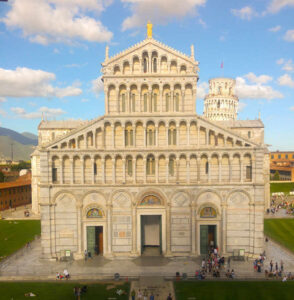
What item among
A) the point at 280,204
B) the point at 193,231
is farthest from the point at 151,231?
the point at 280,204

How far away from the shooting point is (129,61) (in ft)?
111

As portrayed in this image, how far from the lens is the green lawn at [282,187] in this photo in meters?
82.4

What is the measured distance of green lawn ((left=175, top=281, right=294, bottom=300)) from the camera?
2477 centimetres

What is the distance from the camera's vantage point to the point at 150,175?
34062mm

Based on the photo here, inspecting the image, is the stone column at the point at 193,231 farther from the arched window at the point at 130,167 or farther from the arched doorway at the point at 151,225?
the arched window at the point at 130,167

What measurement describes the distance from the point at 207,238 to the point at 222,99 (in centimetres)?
7728

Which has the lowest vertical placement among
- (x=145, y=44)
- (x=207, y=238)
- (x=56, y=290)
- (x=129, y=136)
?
(x=56, y=290)

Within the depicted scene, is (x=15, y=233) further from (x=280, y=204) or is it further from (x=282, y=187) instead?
(x=282, y=187)

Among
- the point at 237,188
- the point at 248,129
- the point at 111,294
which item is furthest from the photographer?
the point at 248,129

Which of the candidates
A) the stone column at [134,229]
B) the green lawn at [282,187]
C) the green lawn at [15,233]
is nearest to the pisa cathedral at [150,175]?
the stone column at [134,229]

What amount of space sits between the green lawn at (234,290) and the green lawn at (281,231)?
1149 cm

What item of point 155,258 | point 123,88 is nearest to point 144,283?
point 155,258

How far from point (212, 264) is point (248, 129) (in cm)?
3124

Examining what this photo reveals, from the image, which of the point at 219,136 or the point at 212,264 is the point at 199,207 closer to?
the point at 212,264
